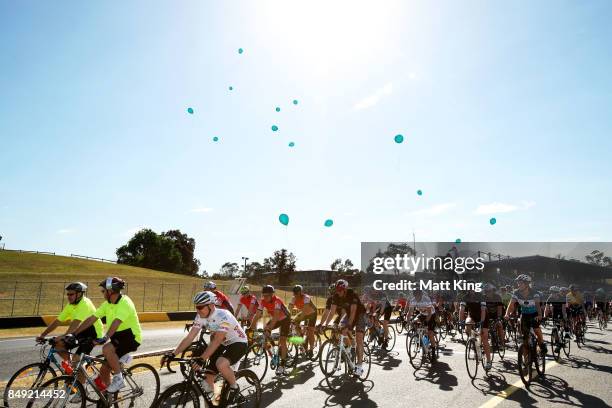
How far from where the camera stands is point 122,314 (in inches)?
248

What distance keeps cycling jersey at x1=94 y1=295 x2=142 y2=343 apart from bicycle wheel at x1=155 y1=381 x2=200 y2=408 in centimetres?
149

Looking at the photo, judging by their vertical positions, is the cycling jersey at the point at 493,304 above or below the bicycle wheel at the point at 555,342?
above

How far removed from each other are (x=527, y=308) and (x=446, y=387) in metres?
2.65

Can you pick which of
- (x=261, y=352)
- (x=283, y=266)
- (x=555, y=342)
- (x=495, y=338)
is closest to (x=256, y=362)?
(x=261, y=352)

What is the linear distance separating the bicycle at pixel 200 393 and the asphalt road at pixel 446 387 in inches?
47.0

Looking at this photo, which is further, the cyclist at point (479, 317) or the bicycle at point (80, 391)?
the cyclist at point (479, 317)

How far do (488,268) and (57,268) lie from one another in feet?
235

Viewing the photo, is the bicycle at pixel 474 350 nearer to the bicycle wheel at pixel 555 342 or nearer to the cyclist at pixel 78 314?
the bicycle wheel at pixel 555 342

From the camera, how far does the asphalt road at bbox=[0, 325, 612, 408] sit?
730 centimetres

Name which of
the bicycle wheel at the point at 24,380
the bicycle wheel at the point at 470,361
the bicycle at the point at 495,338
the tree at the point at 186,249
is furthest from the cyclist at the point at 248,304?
the tree at the point at 186,249

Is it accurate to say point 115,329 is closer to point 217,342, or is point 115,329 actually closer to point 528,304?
point 217,342

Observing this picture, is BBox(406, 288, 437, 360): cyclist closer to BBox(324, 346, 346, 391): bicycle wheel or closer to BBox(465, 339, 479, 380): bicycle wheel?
BBox(465, 339, 479, 380): bicycle wheel

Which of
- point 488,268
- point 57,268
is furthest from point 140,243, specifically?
point 488,268

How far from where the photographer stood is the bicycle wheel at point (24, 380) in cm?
605
